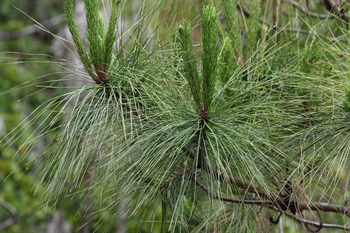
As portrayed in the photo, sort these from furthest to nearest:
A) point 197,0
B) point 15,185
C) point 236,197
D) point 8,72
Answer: point 8,72
point 15,185
point 197,0
point 236,197

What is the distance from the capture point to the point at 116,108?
3.63 ft

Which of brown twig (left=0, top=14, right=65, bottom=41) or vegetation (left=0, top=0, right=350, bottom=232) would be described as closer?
vegetation (left=0, top=0, right=350, bottom=232)

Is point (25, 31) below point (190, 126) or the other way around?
the other way around

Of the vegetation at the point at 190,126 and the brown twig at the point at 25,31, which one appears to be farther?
the brown twig at the point at 25,31

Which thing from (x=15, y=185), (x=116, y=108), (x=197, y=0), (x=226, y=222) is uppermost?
(x=197, y=0)

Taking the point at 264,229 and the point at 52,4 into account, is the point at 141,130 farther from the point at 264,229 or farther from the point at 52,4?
the point at 52,4

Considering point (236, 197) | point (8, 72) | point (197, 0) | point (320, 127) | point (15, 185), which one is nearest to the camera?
point (320, 127)

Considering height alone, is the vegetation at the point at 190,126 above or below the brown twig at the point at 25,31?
below

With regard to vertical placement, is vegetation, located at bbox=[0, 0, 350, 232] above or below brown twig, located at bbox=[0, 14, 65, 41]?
below

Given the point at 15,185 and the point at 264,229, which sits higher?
the point at 264,229

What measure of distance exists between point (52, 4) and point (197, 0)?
376 cm

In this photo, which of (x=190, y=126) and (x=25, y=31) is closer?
(x=190, y=126)

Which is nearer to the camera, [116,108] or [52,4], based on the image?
[116,108]

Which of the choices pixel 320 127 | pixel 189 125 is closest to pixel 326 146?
pixel 320 127
